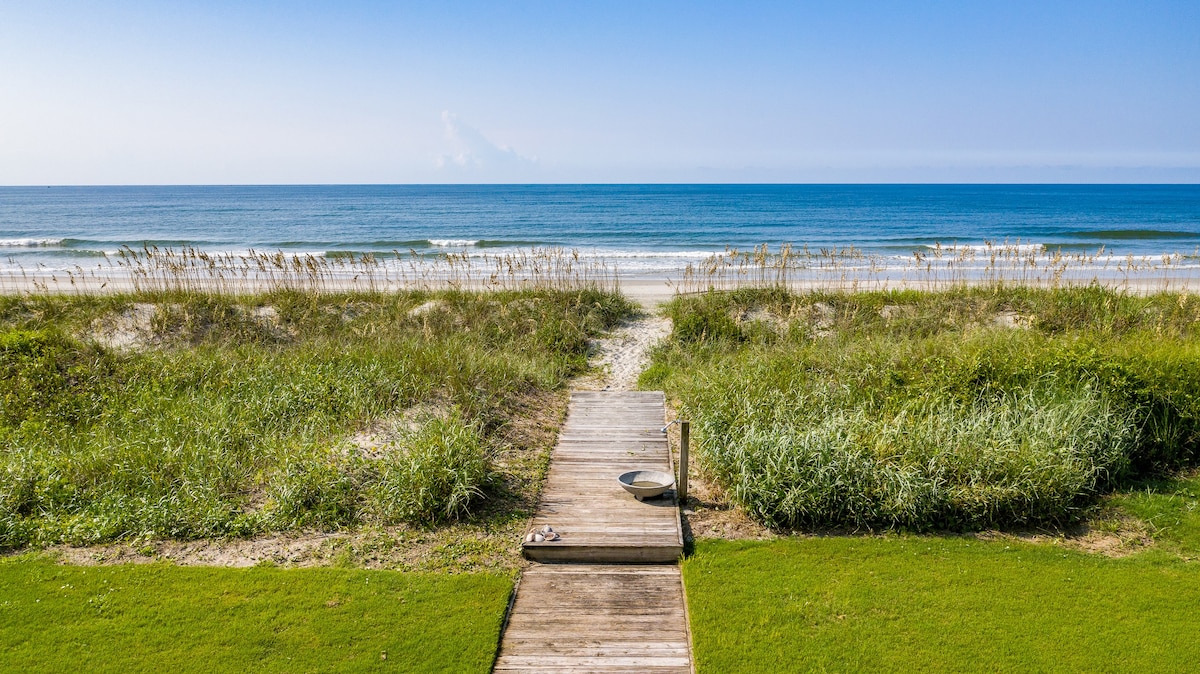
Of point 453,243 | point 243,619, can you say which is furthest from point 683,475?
point 453,243

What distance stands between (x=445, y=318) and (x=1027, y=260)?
12.3m

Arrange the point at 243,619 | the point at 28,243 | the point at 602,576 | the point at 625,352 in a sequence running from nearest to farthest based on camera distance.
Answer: the point at 243,619
the point at 602,576
the point at 625,352
the point at 28,243

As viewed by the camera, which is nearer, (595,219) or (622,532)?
(622,532)

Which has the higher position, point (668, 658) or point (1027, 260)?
point (1027, 260)

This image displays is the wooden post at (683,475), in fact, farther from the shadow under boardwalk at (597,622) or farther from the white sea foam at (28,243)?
the white sea foam at (28,243)

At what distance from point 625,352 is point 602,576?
6749 mm

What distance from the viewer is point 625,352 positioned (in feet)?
39.3

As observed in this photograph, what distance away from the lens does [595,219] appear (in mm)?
49438

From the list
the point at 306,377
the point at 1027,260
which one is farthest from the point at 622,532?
the point at 1027,260

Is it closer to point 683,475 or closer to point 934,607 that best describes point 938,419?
point 934,607

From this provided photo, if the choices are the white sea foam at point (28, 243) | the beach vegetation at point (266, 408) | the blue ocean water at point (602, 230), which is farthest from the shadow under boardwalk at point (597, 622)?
the white sea foam at point (28, 243)

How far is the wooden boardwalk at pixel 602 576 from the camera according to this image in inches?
176

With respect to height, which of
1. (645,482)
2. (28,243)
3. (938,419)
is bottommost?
(645,482)

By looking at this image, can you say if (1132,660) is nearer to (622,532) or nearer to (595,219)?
(622,532)
